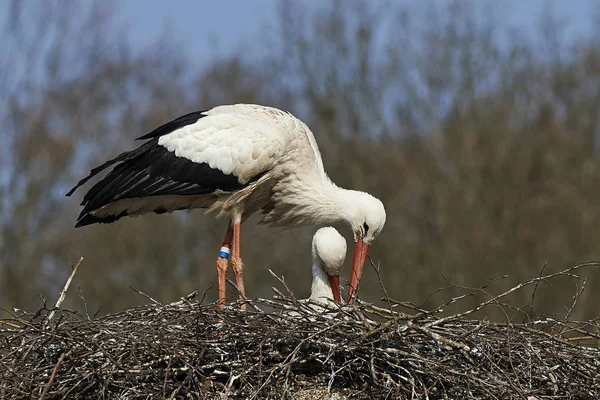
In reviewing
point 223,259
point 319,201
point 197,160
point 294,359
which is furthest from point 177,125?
point 294,359

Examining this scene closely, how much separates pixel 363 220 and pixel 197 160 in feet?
4.42

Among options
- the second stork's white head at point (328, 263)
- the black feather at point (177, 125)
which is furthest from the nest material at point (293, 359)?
the black feather at point (177, 125)

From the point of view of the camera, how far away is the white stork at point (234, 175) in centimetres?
889

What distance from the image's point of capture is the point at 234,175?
8945 millimetres

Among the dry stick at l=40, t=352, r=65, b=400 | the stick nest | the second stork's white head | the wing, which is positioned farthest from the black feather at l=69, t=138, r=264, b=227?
the dry stick at l=40, t=352, r=65, b=400

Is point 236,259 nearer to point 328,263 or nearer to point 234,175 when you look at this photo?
point 234,175

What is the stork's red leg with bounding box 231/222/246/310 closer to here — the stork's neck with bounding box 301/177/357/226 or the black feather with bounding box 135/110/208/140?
the stork's neck with bounding box 301/177/357/226

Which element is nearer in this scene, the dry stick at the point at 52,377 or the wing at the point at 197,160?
the dry stick at the point at 52,377

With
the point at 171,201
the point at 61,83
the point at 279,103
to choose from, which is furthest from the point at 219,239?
the point at 171,201

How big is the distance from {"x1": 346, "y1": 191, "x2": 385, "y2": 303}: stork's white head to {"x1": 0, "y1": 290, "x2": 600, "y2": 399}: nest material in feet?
7.59

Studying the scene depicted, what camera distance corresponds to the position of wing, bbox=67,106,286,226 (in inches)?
349

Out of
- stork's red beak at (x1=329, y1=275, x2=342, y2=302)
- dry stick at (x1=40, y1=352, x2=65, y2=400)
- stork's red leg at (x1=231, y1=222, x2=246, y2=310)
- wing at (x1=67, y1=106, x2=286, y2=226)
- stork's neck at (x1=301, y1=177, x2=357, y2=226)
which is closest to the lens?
dry stick at (x1=40, y1=352, x2=65, y2=400)

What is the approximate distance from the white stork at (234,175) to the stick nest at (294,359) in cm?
228

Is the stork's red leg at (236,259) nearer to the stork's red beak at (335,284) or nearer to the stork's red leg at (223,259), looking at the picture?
the stork's red leg at (223,259)
